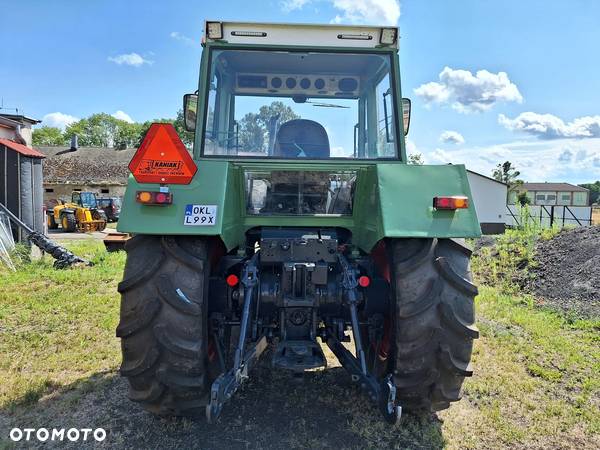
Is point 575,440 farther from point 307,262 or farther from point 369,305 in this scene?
point 307,262

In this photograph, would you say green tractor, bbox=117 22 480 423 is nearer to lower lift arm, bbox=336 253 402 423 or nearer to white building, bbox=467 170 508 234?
lower lift arm, bbox=336 253 402 423

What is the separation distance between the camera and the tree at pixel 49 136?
63.7 meters

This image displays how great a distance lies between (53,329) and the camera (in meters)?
5.28

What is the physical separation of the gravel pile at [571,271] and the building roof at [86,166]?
31.4 metres

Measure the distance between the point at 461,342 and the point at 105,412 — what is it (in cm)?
259

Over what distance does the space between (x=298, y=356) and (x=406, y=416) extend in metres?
1.06

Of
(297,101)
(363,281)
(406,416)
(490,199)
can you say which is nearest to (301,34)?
(297,101)

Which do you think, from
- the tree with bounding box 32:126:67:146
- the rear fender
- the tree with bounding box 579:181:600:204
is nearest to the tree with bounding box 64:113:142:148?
the tree with bounding box 32:126:67:146

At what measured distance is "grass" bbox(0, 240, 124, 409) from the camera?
398cm

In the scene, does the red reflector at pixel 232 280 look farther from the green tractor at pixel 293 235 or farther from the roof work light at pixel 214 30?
the roof work light at pixel 214 30

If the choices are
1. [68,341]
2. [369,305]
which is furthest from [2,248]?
[369,305]

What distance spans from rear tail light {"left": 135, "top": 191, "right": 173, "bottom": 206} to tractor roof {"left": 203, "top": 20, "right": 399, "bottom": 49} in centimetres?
142

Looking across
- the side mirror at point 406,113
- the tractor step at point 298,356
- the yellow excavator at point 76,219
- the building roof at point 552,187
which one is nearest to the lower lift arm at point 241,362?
the tractor step at point 298,356

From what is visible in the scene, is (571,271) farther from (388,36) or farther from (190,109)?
(190,109)
